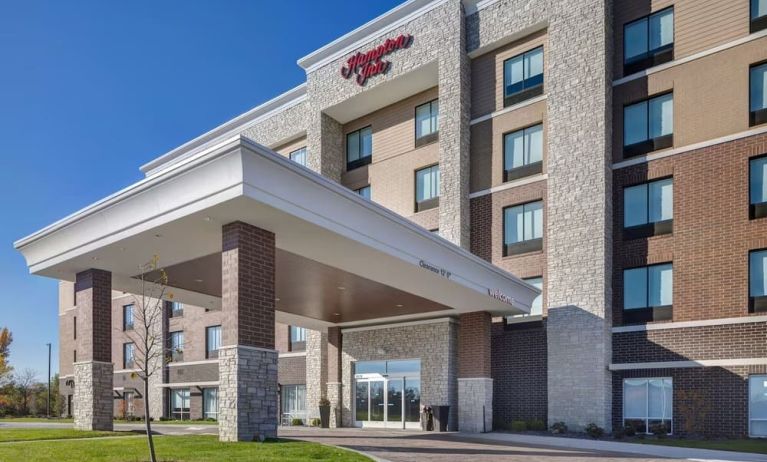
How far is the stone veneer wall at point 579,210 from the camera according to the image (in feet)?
77.5

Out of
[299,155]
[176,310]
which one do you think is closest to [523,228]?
[299,155]

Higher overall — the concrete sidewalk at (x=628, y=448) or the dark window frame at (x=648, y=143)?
the dark window frame at (x=648, y=143)

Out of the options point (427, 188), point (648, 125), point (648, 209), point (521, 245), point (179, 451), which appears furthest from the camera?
point (427, 188)

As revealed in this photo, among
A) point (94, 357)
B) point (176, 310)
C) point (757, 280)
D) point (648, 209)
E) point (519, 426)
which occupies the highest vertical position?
point (648, 209)

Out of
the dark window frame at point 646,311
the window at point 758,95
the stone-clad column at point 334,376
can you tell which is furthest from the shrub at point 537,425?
the window at point 758,95

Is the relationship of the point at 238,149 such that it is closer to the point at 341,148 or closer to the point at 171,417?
the point at 341,148

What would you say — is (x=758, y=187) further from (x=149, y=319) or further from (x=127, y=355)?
(x=127, y=355)

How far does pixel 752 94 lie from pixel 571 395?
12038 millimetres

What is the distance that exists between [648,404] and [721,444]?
3.76 metres

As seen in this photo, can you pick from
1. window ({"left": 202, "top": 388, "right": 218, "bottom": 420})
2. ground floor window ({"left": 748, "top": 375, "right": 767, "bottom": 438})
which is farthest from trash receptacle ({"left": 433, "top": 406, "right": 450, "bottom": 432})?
window ({"left": 202, "top": 388, "right": 218, "bottom": 420})

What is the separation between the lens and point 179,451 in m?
13.0

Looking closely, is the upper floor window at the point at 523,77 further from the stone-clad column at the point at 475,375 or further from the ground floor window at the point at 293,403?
the ground floor window at the point at 293,403

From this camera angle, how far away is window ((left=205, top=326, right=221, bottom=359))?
137ft

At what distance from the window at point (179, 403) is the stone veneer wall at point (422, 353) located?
18.4 meters
